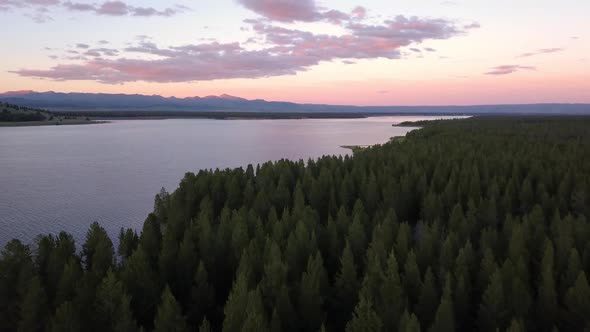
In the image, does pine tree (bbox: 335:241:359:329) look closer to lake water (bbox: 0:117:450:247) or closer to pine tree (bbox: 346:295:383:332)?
pine tree (bbox: 346:295:383:332)

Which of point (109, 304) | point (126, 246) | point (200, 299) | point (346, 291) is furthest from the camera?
point (126, 246)

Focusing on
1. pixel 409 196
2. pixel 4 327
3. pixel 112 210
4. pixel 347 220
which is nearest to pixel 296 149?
pixel 112 210

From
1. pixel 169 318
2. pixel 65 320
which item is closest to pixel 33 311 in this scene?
pixel 65 320

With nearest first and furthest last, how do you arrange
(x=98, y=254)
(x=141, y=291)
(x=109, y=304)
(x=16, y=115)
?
(x=109, y=304)
(x=141, y=291)
(x=98, y=254)
(x=16, y=115)

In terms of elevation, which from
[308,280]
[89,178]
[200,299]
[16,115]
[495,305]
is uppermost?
[16,115]

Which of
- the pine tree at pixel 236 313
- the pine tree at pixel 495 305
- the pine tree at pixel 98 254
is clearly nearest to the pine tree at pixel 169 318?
the pine tree at pixel 236 313

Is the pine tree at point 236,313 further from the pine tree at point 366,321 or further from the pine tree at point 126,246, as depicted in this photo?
the pine tree at point 126,246

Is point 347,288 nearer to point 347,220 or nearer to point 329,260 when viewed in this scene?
point 329,260

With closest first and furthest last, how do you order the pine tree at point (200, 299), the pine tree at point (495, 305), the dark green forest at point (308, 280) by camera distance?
the dark green forest at point (308, 280) → the pine tree at point (495, 305) → the pine tree at point (200, 299)

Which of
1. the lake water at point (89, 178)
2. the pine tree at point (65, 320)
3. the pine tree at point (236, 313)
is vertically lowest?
the lake water at point (89, 178)

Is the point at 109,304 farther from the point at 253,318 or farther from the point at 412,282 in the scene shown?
the point at 412,282

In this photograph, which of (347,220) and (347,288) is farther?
(347,220)
